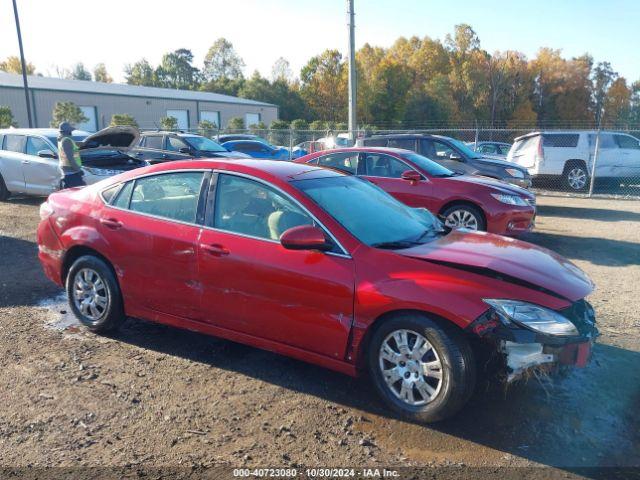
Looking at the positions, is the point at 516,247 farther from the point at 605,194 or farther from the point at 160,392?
the point at 605,194

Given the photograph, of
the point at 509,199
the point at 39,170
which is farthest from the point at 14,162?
the point at 509,199

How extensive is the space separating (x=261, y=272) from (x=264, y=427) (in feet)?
3.36

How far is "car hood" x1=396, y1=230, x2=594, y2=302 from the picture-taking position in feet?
11.4

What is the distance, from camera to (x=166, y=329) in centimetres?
509

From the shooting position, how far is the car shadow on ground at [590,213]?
1133cm

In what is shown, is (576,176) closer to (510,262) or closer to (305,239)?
(510,262)

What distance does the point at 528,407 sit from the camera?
3.64 meters

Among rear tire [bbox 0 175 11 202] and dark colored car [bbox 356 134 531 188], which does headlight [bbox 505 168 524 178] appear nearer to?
dark colored car [bbox 356 134 531 188]

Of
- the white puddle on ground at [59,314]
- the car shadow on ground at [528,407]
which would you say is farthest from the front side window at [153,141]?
the car shadow on ground at [528,407]

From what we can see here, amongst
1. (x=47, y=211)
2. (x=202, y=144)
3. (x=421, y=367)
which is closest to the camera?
(x=421, y=367)

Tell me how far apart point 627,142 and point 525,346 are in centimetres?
1448

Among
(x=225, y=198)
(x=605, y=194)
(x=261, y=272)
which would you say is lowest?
(x=605, y=194)

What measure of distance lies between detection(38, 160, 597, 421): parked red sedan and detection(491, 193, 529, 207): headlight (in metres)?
3.73

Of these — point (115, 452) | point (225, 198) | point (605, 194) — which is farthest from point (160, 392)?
point (605, 194)
